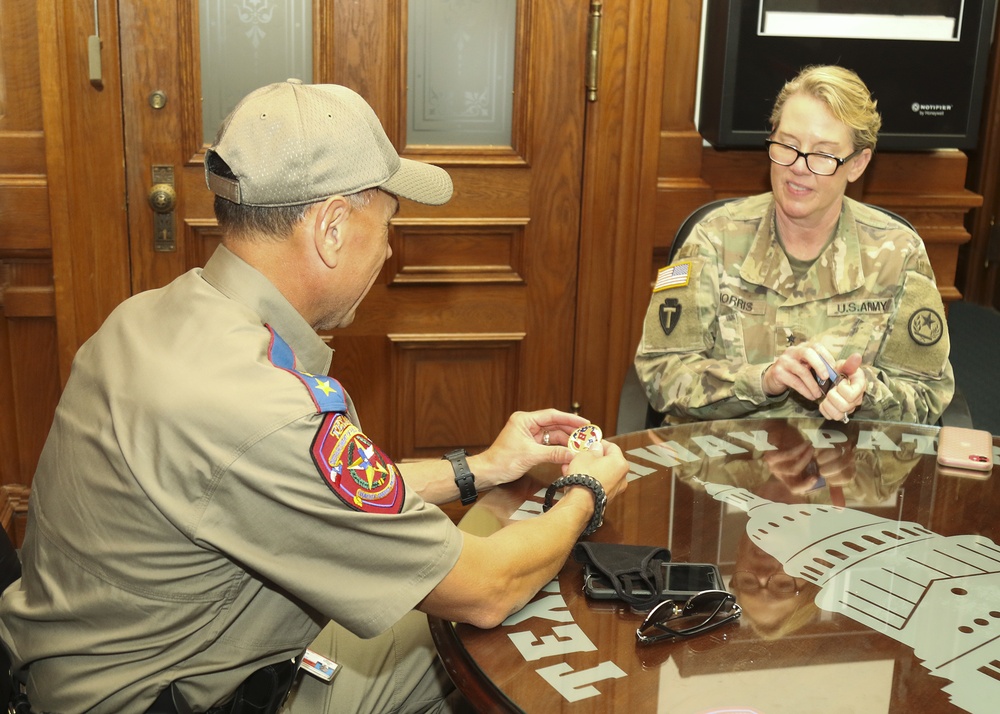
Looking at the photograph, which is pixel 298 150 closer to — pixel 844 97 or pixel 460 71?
pixel 844 97

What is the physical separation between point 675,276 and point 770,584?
1.17m

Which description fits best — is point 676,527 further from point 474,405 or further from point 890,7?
point 890,7

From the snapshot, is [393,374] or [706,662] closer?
[706,662]

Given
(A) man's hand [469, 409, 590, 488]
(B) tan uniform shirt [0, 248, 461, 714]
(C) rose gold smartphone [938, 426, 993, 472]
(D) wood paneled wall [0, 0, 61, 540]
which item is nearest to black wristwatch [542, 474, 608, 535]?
(A) man's hand [469, 409, 590, 488]

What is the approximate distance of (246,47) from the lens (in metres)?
2.99

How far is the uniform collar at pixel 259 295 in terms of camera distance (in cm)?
132

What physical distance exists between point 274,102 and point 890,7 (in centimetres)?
230

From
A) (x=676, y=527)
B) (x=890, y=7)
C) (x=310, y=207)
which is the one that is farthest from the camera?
(x=890, y=7)

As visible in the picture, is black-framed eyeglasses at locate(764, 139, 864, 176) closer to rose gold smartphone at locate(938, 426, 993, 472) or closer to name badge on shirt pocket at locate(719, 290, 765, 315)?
name badge on shirt pocket at locate(719, 290, 765, 315)


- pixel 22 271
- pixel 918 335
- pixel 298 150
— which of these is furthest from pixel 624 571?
pixel 22 271

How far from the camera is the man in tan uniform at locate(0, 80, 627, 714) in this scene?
1158 mm

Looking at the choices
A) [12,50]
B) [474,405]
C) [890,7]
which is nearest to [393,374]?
[474,405]

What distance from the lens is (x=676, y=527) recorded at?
1560mm

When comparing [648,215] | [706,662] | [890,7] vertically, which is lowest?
[706,662]
